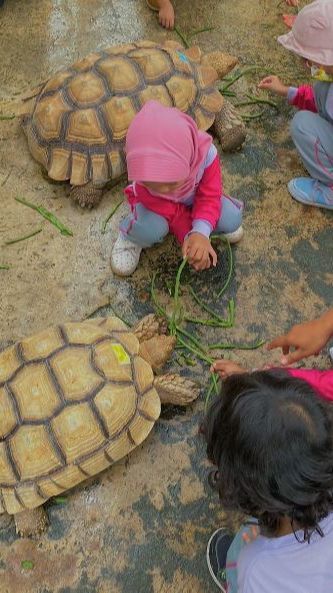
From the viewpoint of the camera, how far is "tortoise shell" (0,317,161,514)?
2.07 metres

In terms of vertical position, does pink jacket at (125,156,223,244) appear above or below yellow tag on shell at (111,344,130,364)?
above

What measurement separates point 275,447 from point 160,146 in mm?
1235

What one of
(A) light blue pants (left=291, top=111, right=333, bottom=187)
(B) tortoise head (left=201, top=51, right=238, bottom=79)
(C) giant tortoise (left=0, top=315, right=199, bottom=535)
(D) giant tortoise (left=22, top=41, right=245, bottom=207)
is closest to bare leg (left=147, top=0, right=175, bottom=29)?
(B) tortoise head (left=201, top=51, right=238, bottom=79)

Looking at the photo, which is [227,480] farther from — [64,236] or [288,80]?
[288,80]

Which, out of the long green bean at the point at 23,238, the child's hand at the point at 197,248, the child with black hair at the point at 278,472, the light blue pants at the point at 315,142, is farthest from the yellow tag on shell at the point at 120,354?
the light blue pants at the point at 315,142

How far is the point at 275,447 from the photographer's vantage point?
1.32m

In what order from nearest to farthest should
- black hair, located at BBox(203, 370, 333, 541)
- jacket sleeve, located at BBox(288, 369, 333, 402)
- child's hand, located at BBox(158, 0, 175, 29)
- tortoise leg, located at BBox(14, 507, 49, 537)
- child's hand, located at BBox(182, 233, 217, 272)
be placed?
1. black hair, located at BBox(203, 370, 333, 541)
2. jacket sleeve, located at BBox(288, 369, 333, 402)
3. tortoise leg, located at BBox(14, 507, 49, 537)
4. child's hand, located at BBox(182, 233, 217, 272)
5. child's hand, located at BBox(158, 0, 175, 29)

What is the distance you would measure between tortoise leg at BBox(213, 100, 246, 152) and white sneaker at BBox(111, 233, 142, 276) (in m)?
0.83

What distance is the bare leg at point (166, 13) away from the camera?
142 inches

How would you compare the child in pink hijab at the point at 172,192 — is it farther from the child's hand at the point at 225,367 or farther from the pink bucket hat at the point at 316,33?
the pink bucket hat at the point at 316,33

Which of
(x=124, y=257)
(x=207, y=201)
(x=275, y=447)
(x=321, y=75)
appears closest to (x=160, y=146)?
(x=207, y=201)

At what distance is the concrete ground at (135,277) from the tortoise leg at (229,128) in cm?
8

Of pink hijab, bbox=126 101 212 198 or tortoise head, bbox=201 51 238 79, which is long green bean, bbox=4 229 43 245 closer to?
pink hijab, bbox=126 101 212 198

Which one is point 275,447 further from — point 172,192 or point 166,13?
point 166,13
